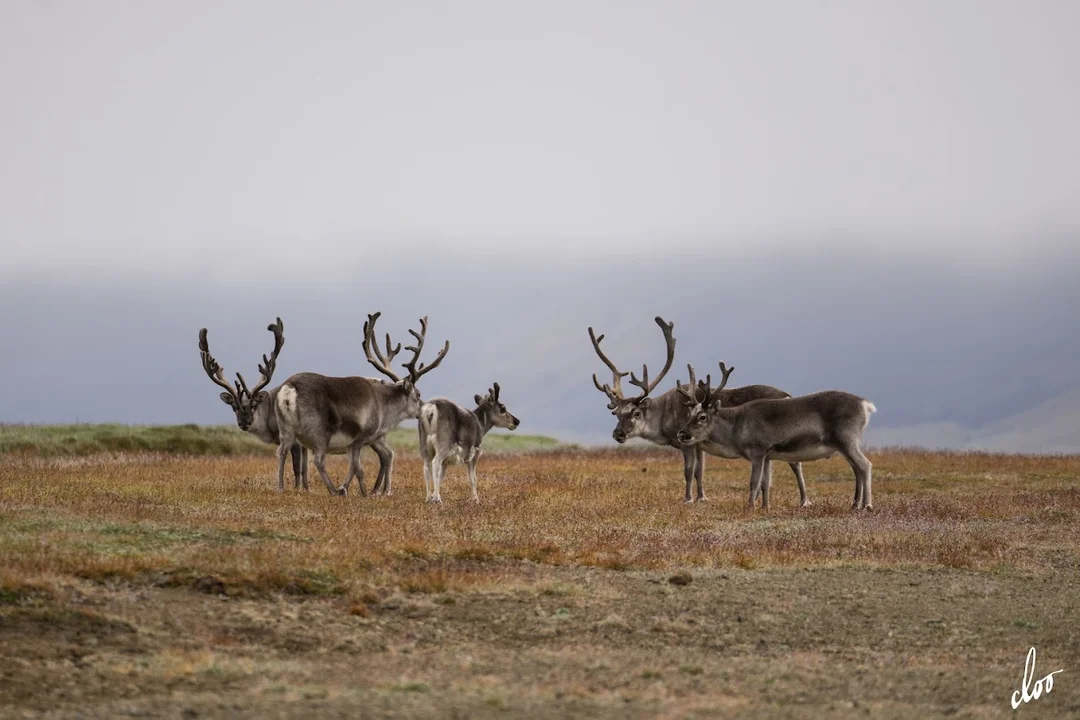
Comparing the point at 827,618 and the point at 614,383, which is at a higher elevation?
the point at 614,383

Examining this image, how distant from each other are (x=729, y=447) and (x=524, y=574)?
10.3 meters

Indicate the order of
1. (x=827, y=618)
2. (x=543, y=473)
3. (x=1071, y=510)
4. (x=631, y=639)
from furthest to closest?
(x=543, y=473)
(x=1071, y=510)
(x=827, y=618)
(x=631, y=639)

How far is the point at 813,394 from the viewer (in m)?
24.1

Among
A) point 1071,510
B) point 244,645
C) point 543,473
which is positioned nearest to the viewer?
point 244,645

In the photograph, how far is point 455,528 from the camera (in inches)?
742

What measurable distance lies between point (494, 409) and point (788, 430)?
5738 mm

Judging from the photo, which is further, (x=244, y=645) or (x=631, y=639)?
(x=631, y=639)

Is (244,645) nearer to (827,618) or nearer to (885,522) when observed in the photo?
(827,618)

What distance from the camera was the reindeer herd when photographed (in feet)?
77.2

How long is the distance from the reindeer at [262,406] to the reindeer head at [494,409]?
6.61 ft

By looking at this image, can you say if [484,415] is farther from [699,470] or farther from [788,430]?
[788,430]

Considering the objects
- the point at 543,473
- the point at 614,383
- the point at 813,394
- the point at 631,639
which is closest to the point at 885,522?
the point at 813,394

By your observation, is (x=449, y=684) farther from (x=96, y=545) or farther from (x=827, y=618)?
(x=96, y=545)
